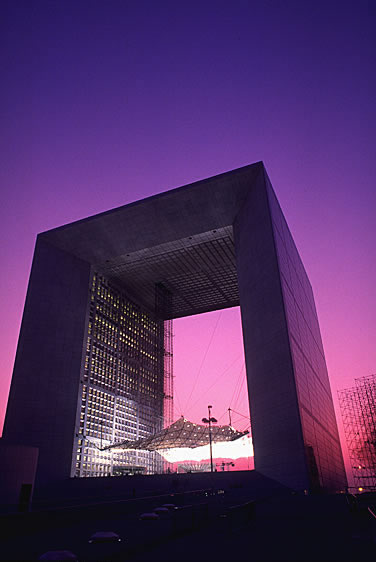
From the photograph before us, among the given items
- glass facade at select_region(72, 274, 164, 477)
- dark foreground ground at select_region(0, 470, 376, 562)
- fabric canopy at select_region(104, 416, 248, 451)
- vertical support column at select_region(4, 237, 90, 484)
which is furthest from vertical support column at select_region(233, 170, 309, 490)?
glass facade at select_region(72, 274, 164, 477)

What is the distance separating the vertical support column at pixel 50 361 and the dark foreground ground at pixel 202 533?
2465 centimetres

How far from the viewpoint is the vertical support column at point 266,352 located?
29.4m

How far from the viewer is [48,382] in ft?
138

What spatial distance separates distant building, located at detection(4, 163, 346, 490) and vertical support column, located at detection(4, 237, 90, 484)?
0.37 feet

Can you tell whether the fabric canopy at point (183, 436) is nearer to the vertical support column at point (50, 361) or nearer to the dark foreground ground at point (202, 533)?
the vertical support column at point (50, 361)

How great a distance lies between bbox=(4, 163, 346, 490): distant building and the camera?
3306 centimetres

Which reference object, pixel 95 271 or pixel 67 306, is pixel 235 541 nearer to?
pixel 67 306

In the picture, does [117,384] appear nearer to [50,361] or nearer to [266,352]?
[50,361]

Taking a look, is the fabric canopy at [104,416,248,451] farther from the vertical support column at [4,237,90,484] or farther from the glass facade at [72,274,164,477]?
the vertical support column at [4,237,90,484]

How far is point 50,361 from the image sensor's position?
43031mm

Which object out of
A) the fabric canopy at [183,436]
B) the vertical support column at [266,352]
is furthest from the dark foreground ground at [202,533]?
the fabric canopy at [183,436]

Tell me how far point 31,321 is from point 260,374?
86.0 feet

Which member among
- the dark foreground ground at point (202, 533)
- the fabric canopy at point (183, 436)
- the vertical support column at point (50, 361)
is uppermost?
the vertical support column at point (50, 361)

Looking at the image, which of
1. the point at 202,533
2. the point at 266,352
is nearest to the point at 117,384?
the point at 266,352
